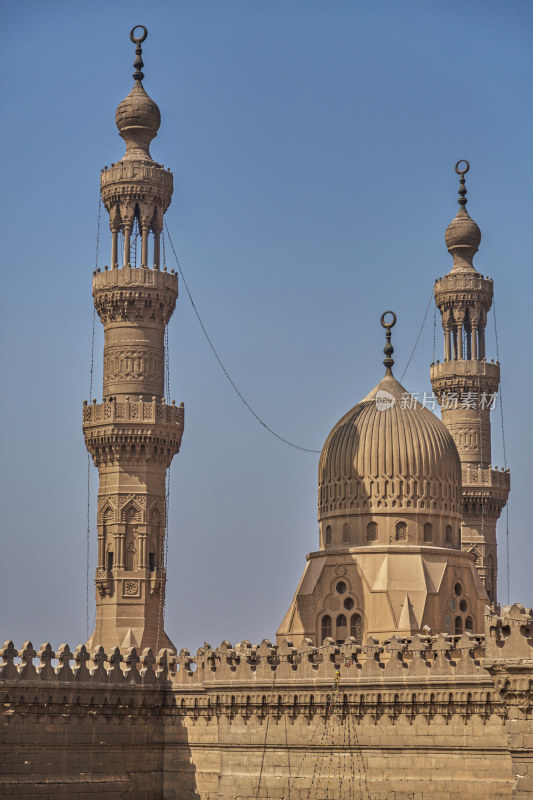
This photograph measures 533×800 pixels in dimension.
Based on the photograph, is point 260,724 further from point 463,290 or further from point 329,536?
point 463,290

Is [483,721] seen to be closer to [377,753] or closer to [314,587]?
[377,753]

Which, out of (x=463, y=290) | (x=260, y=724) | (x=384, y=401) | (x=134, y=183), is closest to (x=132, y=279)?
(x=134, y=183)

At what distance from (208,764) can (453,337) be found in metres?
24.0

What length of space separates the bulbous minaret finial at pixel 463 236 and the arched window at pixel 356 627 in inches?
776

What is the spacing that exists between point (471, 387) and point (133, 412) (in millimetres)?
14991

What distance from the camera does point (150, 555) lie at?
4566cm

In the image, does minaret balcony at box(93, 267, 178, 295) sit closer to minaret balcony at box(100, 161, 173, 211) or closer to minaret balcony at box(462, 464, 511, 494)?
minaret balcony at box(100, 161, 173, 211)

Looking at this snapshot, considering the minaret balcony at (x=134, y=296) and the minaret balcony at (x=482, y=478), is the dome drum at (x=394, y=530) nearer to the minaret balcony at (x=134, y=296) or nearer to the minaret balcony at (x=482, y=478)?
the minaret balcony at (x=134, y=296)

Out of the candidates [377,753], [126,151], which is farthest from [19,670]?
[126,151]

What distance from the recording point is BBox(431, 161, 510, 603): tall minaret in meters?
55.5

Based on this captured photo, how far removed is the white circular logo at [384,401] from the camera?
4212 centimetres

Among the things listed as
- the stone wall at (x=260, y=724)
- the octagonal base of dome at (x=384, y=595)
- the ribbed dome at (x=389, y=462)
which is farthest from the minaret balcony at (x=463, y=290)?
the stone wall at (x=260, y=724)

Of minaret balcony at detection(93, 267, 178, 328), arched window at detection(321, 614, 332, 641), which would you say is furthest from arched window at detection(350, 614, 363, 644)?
minaret balcony at detection(93, 267, 178, 328)

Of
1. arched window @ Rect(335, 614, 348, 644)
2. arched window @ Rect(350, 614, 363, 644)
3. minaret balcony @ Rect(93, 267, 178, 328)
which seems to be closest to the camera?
arched window @ Rect(350, 614, 363, 644)
